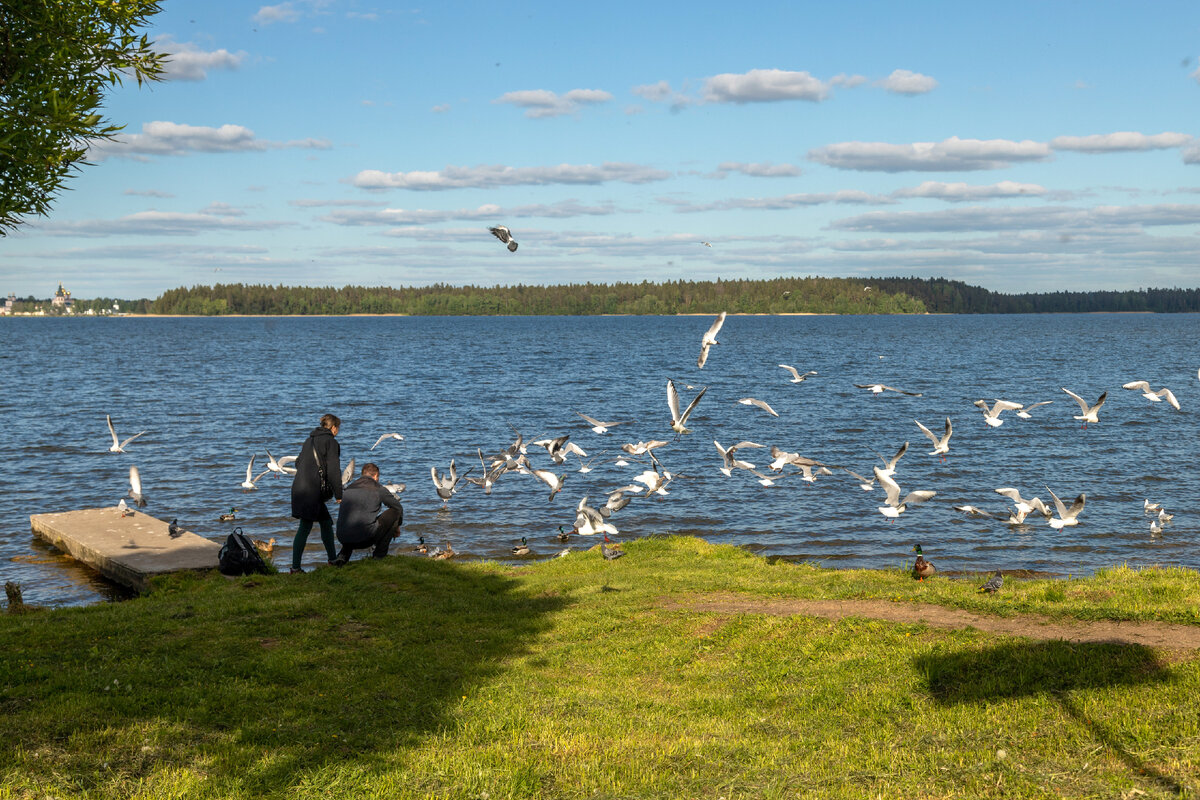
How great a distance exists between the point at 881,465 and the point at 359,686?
93.2 ft

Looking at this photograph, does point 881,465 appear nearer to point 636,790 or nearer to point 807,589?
point 807,589

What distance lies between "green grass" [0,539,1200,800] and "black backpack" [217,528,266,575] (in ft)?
7.74

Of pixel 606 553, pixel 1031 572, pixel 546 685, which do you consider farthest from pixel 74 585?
pixel 1031 572

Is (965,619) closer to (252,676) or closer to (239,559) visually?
(252,676)

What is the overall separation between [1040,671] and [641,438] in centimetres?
3259

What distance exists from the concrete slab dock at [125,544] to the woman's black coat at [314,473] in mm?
2685

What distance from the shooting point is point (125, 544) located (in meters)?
19.7

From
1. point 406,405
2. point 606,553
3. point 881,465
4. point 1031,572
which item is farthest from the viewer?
point 406,405

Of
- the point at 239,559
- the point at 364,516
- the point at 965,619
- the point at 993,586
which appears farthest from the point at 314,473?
the point at 993,586

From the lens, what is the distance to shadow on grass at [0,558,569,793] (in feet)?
24.9

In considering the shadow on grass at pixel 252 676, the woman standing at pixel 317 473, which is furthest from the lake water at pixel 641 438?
the shadow on grass at pixel 252 676

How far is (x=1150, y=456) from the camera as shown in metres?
35.5

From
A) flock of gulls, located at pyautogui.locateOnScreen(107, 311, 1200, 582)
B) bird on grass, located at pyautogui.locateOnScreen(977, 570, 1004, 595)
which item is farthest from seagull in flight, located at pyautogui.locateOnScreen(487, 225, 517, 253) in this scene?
bird on grass, located at pyautogui.locateOnScreen(977, 570, 1004, 595)

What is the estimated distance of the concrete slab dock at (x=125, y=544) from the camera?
1759cm
